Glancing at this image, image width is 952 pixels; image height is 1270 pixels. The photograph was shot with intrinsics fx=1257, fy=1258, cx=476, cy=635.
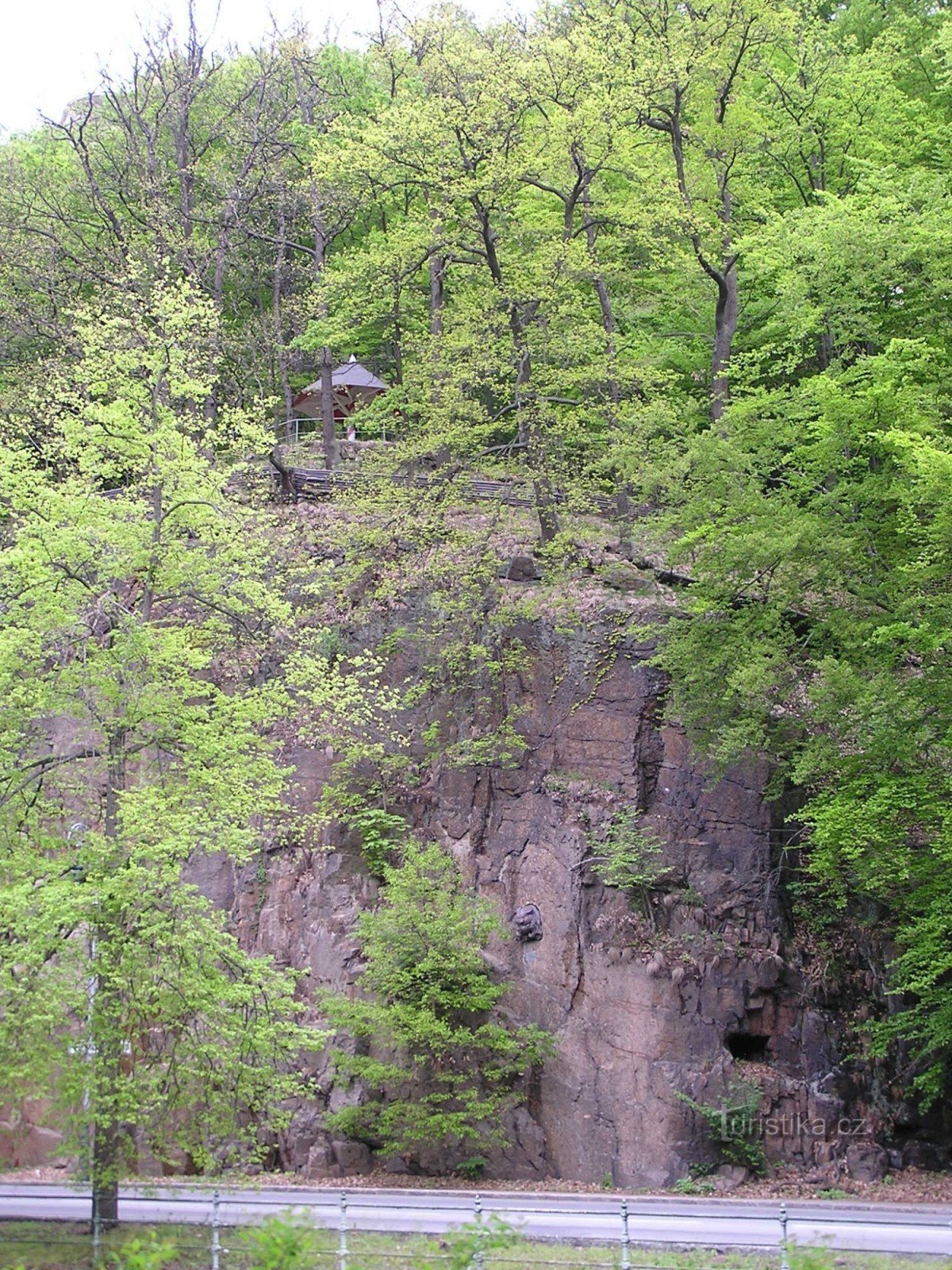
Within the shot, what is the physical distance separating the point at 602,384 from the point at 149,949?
647 inches

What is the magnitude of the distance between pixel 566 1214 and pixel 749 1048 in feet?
23.6

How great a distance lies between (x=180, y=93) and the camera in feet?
99.1

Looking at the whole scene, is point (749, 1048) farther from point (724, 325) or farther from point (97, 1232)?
point (724, 325)

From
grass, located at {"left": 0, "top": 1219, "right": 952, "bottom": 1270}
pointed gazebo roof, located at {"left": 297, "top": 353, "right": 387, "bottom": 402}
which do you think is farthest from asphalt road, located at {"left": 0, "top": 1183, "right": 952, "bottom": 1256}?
pointed gazebo roof, located at {"left": 297, "top": 353, "right": 387, "bottom": 402}

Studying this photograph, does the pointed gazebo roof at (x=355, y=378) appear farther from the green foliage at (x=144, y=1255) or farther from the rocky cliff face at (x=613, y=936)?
the green foliage at (x=144, y=1255)

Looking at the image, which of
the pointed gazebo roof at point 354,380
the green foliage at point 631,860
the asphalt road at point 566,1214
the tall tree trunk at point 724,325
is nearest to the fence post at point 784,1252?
the asphalt road at point 566,1214

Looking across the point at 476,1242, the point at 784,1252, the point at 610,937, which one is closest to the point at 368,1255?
the point at 476,1242

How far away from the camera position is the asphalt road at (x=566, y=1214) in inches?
548

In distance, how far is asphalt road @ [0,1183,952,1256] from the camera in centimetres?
1392

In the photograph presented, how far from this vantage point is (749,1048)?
21.5 meters

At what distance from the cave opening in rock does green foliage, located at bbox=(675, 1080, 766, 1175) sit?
3.78ft

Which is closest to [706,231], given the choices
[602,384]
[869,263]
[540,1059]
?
[602,384]

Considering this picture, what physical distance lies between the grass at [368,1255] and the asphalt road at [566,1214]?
285 millimetres

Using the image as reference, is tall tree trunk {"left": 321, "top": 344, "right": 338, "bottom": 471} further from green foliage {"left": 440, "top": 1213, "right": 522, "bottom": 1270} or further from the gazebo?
green foliage {"left": 440, "top": 1213, "right": 522, "bottom": 1270}
